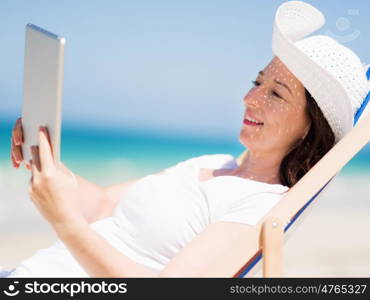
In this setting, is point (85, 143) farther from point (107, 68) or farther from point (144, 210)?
point (144, 210)

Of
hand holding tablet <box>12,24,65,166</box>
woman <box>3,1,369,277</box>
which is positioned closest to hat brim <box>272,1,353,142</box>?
woman <box>3,1,369,277</box>

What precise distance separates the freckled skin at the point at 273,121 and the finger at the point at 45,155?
70 cm

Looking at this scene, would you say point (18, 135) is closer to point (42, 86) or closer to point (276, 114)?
point (42, 86)

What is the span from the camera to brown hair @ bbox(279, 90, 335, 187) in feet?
7.63

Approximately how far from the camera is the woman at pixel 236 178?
2020 mm

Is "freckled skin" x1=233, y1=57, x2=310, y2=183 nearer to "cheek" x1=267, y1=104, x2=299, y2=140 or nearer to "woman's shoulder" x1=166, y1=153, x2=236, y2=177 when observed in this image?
"cheek" x1=267, y1=104, x2=299, y2=140

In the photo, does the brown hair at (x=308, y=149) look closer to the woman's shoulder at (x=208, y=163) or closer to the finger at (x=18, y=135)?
the woman's shoulder at (x=208, y=163)

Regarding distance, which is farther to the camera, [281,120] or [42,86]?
[281,120]

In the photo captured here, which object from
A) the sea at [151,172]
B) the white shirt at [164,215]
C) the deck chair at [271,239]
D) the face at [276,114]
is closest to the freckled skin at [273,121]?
the face at [276,114]

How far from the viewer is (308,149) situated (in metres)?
2.35

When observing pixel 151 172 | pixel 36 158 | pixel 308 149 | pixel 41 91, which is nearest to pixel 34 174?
pixel 36 158

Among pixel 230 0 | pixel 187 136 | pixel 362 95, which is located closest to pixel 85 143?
pixel 187 136

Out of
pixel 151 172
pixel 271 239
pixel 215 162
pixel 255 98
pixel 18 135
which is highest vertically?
pixel 151 172

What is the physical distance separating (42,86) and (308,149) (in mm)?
886
